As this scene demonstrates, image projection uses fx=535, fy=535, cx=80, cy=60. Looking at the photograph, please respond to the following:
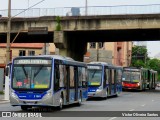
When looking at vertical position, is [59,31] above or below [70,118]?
above

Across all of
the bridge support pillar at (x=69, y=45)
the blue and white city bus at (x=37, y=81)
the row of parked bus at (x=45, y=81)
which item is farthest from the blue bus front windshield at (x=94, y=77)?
the bridge support pillar at (x=69, y=45)

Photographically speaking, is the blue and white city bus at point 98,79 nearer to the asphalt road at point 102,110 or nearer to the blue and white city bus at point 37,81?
the asphalt road at point 102,110

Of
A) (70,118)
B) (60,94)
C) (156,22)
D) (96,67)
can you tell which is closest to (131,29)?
(156,22)

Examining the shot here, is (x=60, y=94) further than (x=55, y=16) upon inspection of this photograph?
No

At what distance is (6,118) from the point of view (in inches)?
770

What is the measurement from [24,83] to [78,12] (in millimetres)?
30238

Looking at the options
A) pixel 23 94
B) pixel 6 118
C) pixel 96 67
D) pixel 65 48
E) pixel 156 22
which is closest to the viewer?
pixel 6 118

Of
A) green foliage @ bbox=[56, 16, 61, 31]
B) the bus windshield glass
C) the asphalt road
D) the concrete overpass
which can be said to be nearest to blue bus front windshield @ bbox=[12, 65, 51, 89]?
the asphalt road

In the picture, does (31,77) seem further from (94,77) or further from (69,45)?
(69,45)

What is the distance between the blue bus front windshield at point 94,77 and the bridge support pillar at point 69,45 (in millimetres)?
15140

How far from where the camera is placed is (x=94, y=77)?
38000mm

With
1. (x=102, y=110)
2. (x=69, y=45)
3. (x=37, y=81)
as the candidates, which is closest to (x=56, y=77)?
(x=37, y=81)

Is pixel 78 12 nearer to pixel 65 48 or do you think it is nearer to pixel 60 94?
pixel 65 48

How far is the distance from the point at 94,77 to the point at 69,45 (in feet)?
60.2
